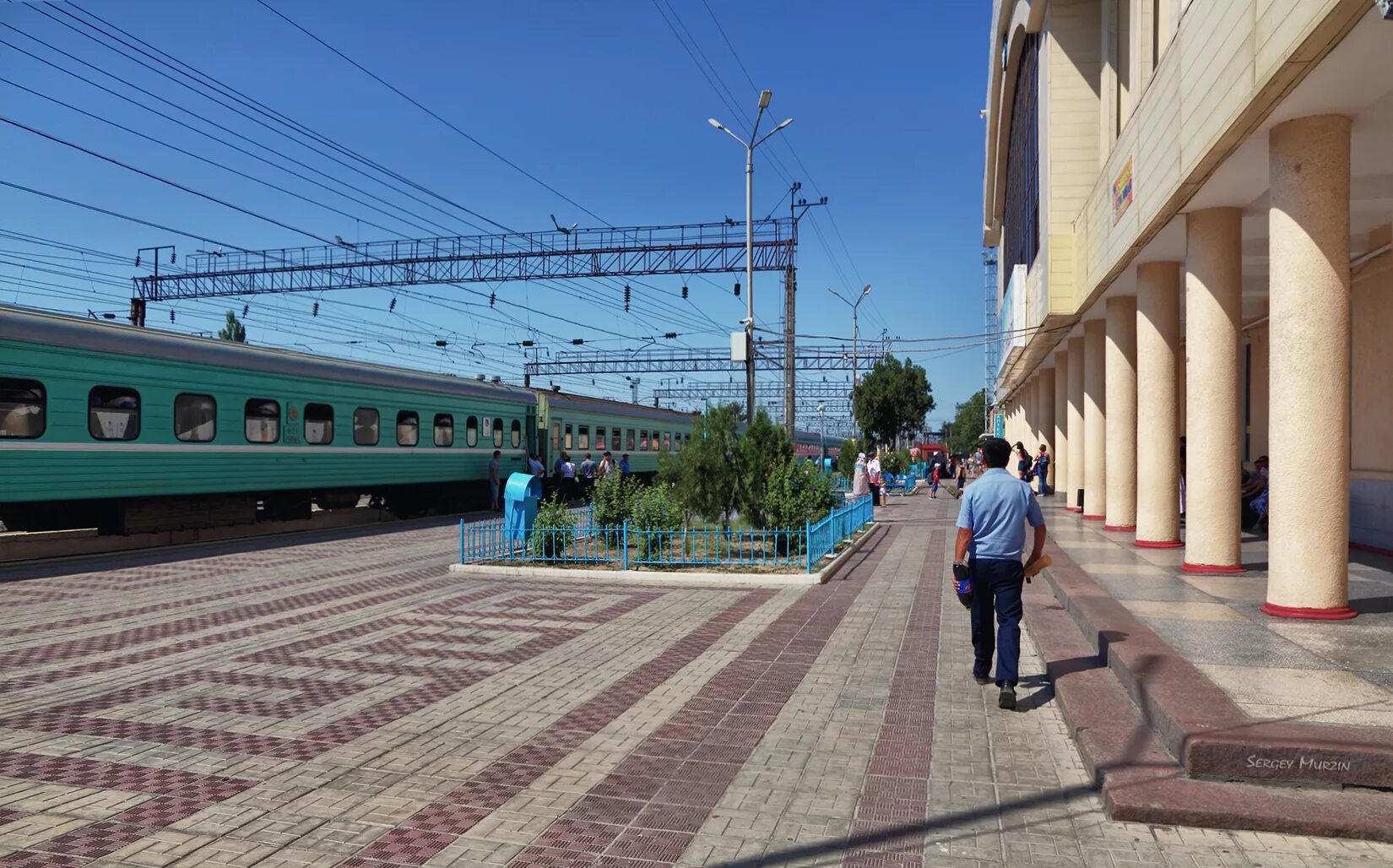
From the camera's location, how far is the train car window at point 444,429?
21.4 metres

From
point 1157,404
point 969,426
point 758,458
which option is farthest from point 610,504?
point 969,426

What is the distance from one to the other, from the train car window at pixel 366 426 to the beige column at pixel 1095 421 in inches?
531

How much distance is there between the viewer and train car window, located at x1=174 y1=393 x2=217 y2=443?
14.5 m

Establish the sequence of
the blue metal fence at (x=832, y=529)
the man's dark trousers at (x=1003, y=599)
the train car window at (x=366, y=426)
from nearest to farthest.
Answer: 1. the man's dark trousers at (x=1003, y=599)
2. the blue metal fence at (x=832, y=529)
3. the train car window at (x=366, y=426)

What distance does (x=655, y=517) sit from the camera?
1308 centimetres

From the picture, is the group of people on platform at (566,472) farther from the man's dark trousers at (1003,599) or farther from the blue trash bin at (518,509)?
the man's dark trousers at (1003,599)

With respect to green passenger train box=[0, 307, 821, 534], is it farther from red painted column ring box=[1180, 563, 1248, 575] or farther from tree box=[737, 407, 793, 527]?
red painted column ring box=[1180, 563, 1248, 575]

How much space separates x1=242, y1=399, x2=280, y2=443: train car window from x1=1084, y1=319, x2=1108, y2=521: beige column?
14100 millimetres

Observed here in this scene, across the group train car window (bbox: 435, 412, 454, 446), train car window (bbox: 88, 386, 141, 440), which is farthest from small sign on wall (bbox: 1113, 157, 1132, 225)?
train car window (bbox: 435, 412, 454, 446)

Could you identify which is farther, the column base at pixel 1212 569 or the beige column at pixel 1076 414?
the beige column at pixel 1076 414

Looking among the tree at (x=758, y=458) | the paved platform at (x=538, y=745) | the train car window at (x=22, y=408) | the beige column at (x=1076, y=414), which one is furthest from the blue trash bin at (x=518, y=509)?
the beige column at (x=1076, y=414)

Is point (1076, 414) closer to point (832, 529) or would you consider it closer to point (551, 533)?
point (832, 529)

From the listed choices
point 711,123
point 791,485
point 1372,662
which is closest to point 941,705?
point 1372,662

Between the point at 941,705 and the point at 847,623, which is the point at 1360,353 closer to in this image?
the point at 847,623
